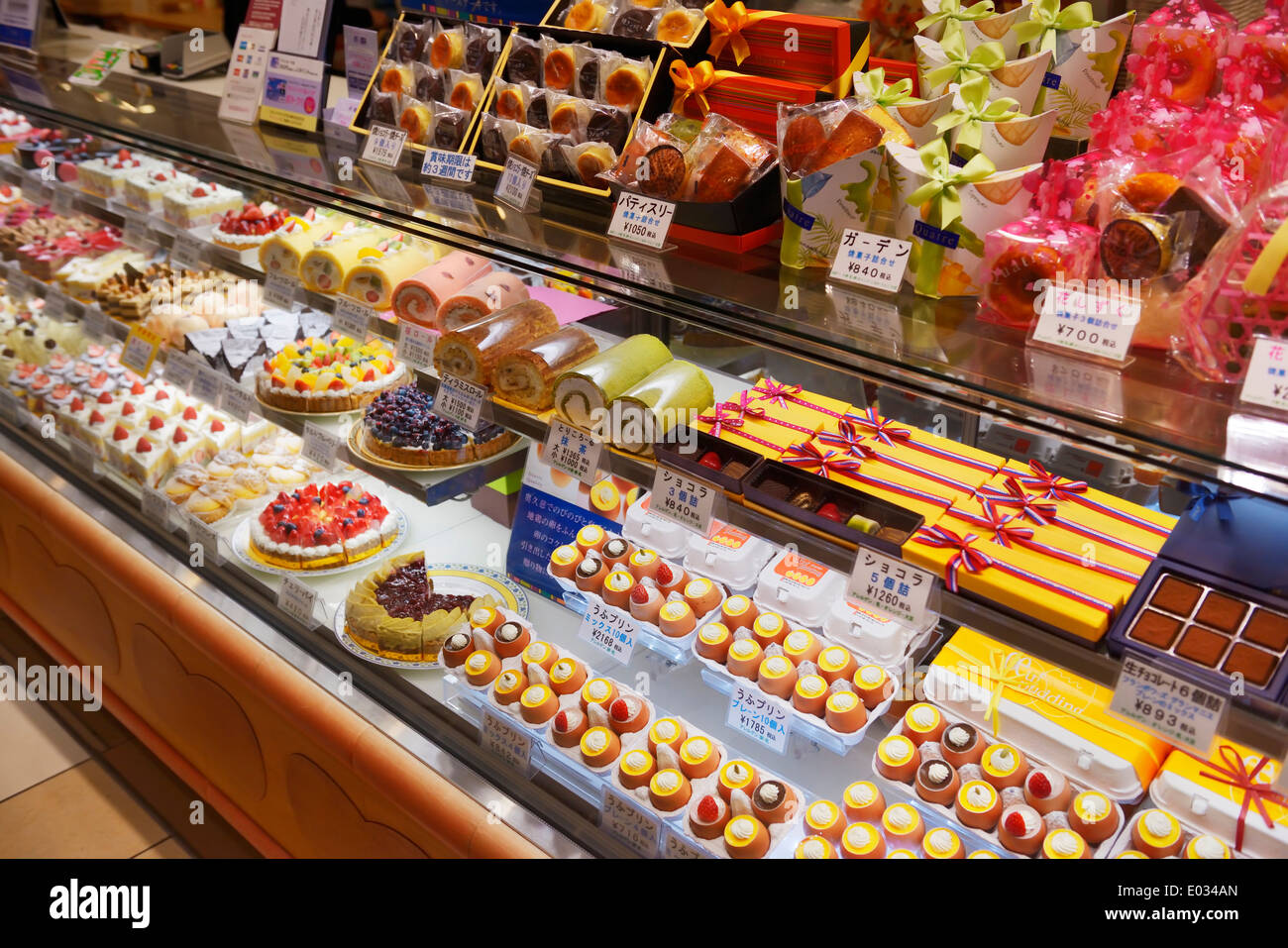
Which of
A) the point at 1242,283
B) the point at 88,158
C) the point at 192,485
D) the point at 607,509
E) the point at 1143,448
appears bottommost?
the point at 192,485

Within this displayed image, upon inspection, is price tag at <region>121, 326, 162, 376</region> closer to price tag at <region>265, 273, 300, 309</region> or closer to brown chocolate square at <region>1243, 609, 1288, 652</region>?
price tag at <region>265, 273, 300, 309</region>

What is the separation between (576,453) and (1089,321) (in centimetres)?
89

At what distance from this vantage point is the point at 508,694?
6.73ft

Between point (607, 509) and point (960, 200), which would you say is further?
point (607, 509)

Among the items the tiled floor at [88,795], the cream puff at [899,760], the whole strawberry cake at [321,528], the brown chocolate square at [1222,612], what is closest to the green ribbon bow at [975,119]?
the brown chocolate square at [1222,612]

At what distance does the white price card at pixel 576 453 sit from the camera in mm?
1778

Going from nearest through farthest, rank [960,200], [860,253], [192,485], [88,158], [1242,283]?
[1242,283], [960,200], [860,253], [192,485], [88,158]

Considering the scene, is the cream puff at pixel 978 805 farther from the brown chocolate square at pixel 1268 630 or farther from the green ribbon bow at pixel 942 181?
the green ribbon bow at pixel 942 181

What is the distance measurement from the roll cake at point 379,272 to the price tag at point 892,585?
1.53m

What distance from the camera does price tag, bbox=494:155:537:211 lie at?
6.49ft

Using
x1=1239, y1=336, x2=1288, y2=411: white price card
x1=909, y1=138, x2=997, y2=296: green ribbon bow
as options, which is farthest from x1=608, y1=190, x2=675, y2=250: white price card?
x1=1239, y1=336, x2=1288, y2=411: white price card

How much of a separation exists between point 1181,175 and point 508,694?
5.01ft
